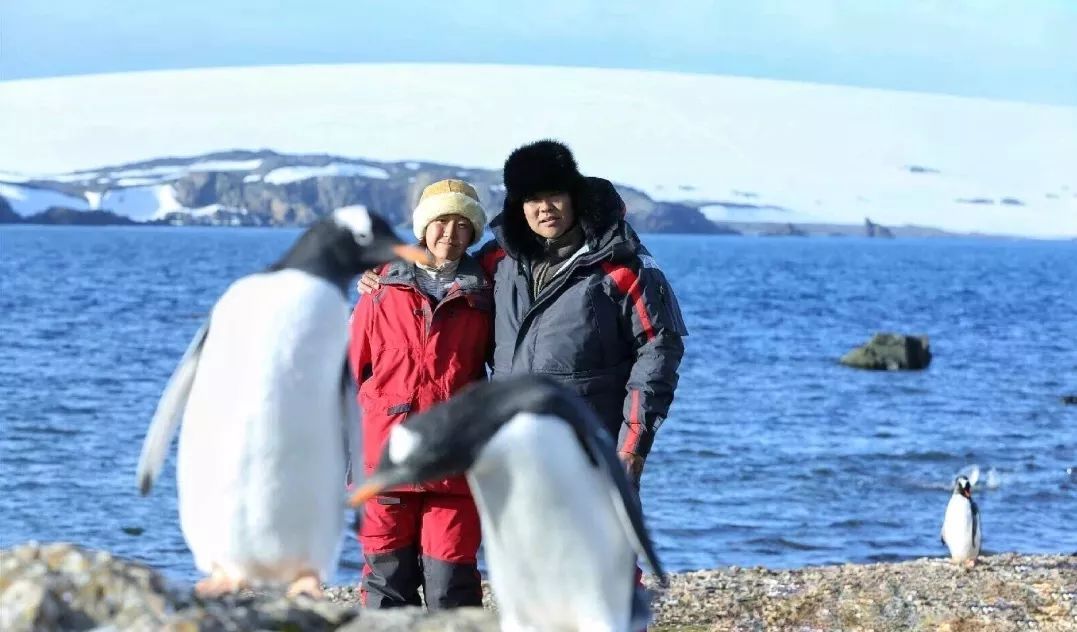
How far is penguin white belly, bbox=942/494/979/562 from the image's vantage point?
36.2 ft

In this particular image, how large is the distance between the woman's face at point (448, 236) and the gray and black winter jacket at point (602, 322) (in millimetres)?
106

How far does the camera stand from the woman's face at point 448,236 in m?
4.97

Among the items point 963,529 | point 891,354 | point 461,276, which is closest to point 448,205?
point 461,276

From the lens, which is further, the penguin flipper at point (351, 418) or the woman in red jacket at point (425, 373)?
the woman in red jacket at point (425, 373)

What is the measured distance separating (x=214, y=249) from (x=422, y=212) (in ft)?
296

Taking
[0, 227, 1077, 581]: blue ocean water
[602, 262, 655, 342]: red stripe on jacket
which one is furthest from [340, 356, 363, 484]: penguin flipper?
[0, 227, 1077, 581]: blue ocean water

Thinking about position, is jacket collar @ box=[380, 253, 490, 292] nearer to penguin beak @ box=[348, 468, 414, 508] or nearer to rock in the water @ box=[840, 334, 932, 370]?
penguin beak @ box=[348, 468, 414, 508]

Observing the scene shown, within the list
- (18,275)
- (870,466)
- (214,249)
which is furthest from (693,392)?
(214,249)

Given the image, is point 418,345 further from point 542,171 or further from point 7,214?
point 7,214

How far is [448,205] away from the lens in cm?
491

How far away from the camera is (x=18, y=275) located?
60.7m

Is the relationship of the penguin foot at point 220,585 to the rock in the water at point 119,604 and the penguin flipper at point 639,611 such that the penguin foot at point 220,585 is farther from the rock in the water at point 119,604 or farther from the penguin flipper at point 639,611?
the penguin flipper at point 639,611

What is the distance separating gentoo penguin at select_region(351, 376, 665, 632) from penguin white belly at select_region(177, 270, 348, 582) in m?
0.34

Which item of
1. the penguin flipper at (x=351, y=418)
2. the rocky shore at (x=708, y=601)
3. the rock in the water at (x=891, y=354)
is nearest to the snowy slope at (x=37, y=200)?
the rock in the water at (x=891, y=354)
